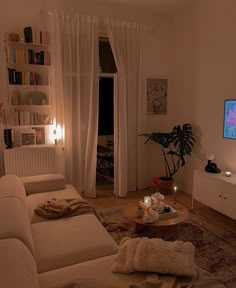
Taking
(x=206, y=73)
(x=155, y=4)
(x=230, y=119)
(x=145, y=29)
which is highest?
(x=155, y=4)

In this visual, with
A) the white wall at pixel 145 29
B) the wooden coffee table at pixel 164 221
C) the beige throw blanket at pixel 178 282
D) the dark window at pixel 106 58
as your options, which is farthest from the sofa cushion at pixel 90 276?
the dark window at pixel 106 58

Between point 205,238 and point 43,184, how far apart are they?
1942 millimetres

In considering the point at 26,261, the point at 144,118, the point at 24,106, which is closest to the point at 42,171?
the point at 24,106

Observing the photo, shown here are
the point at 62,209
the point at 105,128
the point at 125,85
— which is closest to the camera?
the point at 62,209

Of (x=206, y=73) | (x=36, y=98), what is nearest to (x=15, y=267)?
(x=36, y=98)

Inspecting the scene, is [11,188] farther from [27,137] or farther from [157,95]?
[157,95]

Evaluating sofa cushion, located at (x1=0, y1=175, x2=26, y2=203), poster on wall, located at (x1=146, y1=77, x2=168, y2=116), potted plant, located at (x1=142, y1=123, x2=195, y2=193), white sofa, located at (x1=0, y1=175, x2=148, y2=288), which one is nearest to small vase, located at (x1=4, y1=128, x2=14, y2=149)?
sofa cushion, located at (x1=0, y1=175, x2=26, y2=203)

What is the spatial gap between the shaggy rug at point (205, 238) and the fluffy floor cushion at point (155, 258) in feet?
2.96

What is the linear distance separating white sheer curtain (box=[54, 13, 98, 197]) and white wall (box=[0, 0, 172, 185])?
25 cm

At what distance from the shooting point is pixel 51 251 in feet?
5.94

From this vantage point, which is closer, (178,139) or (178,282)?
(178,282)

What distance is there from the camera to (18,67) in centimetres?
384

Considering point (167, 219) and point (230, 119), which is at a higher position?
point (230, 119)

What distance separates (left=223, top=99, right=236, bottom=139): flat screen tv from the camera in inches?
135
